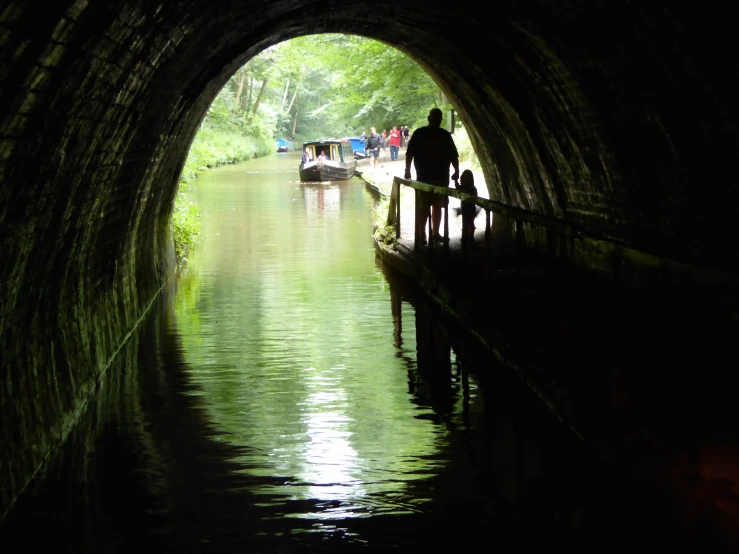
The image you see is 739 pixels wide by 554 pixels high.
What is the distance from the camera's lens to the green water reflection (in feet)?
20.4

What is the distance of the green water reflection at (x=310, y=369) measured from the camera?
6207 millimetres

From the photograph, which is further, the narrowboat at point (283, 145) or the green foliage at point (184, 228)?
the narrowboat at point (283, 145)

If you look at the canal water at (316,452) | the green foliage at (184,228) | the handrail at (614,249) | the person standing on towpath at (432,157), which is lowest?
the canal water at (316,452)

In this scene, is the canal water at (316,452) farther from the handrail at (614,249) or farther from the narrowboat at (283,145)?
the narrowboat at (283,145)

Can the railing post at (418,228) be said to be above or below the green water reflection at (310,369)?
above

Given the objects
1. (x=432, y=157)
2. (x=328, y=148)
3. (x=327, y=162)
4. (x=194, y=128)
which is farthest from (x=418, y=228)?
(x=328, y=148)

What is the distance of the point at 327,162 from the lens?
3634cm

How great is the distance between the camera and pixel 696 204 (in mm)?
7934

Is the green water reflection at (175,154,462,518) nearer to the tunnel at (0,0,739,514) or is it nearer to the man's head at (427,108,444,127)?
the tunnel at (0,0,739,514)

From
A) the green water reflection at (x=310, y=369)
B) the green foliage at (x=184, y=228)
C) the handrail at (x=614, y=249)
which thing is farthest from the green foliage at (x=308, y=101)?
the handrail at (x=614, y=249)

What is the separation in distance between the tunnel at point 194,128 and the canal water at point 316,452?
0.45 m

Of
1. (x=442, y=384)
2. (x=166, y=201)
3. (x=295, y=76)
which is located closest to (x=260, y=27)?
(x=166, y=201)

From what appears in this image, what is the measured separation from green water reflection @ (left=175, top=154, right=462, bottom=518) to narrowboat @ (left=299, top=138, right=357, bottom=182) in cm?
1723

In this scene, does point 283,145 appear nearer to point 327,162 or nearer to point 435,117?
point 327,162
